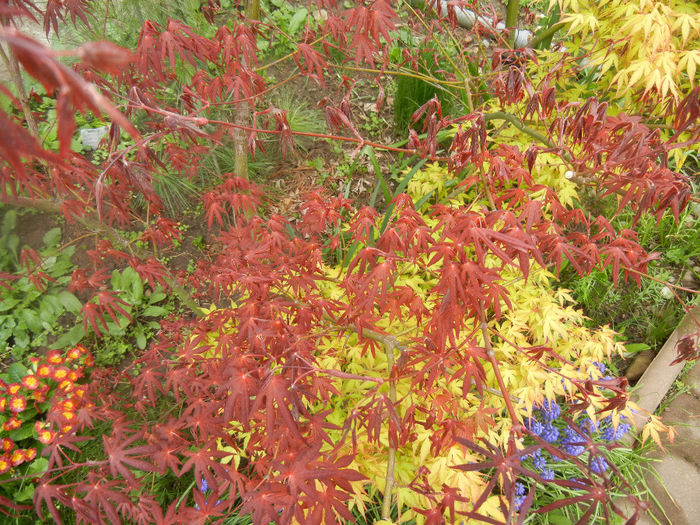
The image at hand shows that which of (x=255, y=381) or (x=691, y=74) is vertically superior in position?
(x=691, y=74)

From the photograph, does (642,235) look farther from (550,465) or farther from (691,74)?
(550,465)

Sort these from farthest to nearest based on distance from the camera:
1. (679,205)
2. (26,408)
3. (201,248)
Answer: (201,248) → (26,408) → (679,205)

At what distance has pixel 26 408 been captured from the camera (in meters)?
2.37

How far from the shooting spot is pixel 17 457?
217 centimetres

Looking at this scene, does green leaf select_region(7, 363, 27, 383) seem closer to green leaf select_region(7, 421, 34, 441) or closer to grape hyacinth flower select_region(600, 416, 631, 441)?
green leaf select_region(7, 421, 34, 441)

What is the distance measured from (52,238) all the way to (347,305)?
8.17 ft

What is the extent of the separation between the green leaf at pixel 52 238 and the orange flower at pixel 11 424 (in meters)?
1.22

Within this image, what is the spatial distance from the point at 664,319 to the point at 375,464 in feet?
7.14

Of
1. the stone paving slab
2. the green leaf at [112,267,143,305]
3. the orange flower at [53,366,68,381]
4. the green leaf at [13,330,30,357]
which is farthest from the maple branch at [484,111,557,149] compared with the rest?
the green leaf at [13,330,30,357]

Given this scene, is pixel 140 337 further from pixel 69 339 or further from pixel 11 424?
pixel 11 424

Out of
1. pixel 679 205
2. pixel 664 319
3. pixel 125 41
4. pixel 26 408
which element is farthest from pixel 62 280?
pixel 664 319

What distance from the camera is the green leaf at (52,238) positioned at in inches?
118

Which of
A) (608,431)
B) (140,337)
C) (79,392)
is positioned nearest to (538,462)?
(608,431)

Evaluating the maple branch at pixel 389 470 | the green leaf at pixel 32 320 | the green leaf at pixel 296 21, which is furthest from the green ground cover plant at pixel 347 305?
the green leaf at pixel 296 21
